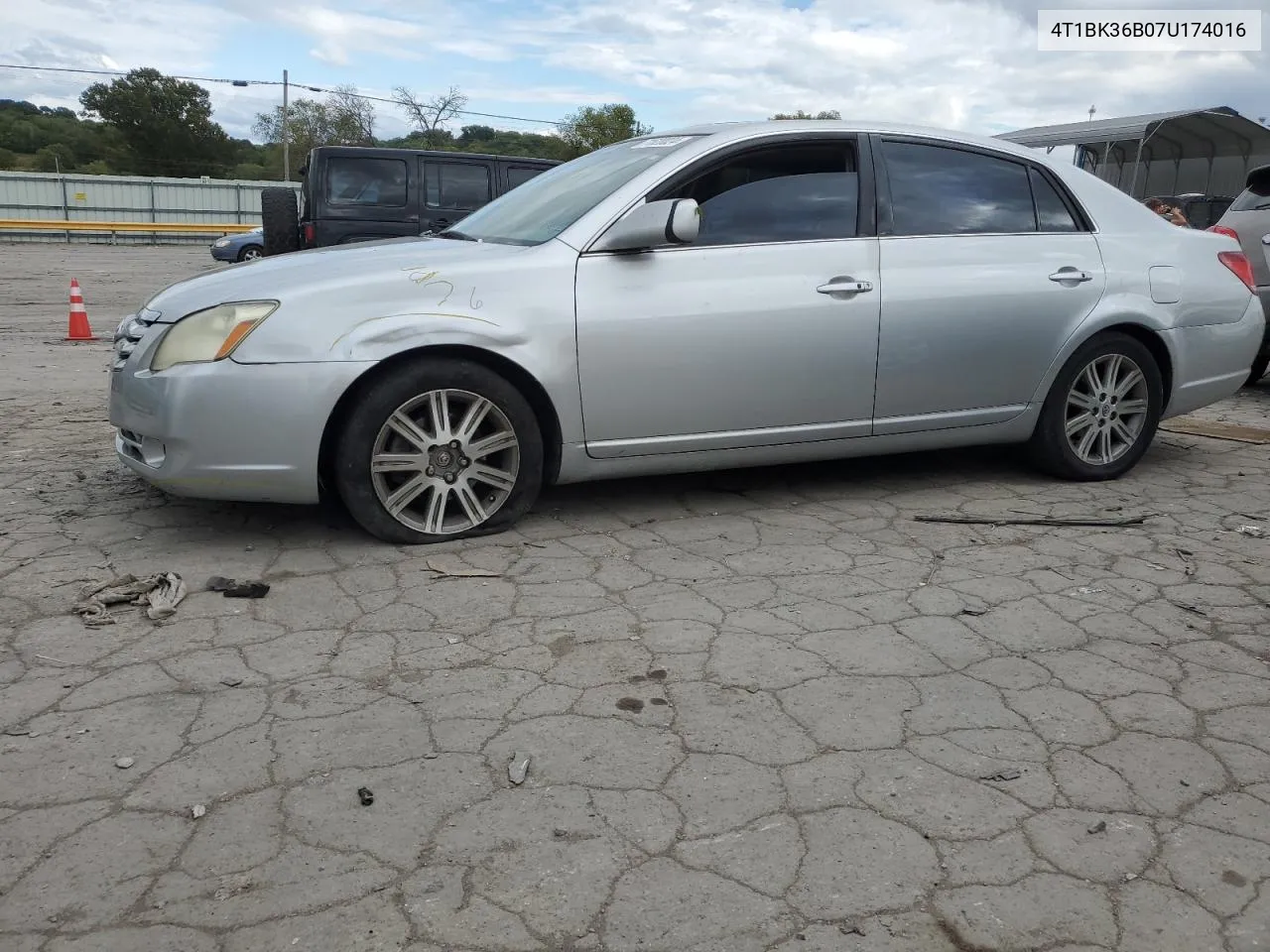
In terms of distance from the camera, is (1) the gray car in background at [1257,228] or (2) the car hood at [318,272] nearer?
(2) the car hood at [318,272]

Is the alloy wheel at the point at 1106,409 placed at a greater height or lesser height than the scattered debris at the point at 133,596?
greater

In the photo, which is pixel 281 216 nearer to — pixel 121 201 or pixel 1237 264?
pixel 1237 264

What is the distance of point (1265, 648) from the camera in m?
3.49

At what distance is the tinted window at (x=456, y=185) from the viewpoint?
12078 millimetres

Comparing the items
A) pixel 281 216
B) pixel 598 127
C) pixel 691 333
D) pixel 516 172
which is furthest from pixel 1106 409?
pixel 598 127

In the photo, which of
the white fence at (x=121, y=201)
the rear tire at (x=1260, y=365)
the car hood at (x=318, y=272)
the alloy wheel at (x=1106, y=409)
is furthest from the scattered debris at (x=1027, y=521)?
the white fence at (x=121, y=201)

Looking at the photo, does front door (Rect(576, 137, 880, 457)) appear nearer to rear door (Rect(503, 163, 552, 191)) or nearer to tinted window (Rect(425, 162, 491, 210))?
tinted window (Rect(425, 162, 491, 210))

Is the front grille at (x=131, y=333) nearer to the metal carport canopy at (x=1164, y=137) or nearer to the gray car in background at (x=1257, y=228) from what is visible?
the gray car in background at (x=1257, y=228)

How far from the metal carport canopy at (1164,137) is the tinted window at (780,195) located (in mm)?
16618

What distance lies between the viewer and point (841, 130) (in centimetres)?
480

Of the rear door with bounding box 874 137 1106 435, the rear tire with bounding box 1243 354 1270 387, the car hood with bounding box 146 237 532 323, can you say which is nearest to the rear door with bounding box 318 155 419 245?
the car hood with bounding box 146 237 532 323

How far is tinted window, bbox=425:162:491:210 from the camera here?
12078 mm

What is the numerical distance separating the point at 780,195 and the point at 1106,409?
199 centimetres

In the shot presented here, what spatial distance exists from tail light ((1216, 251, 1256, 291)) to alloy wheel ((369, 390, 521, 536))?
12.4 ft
